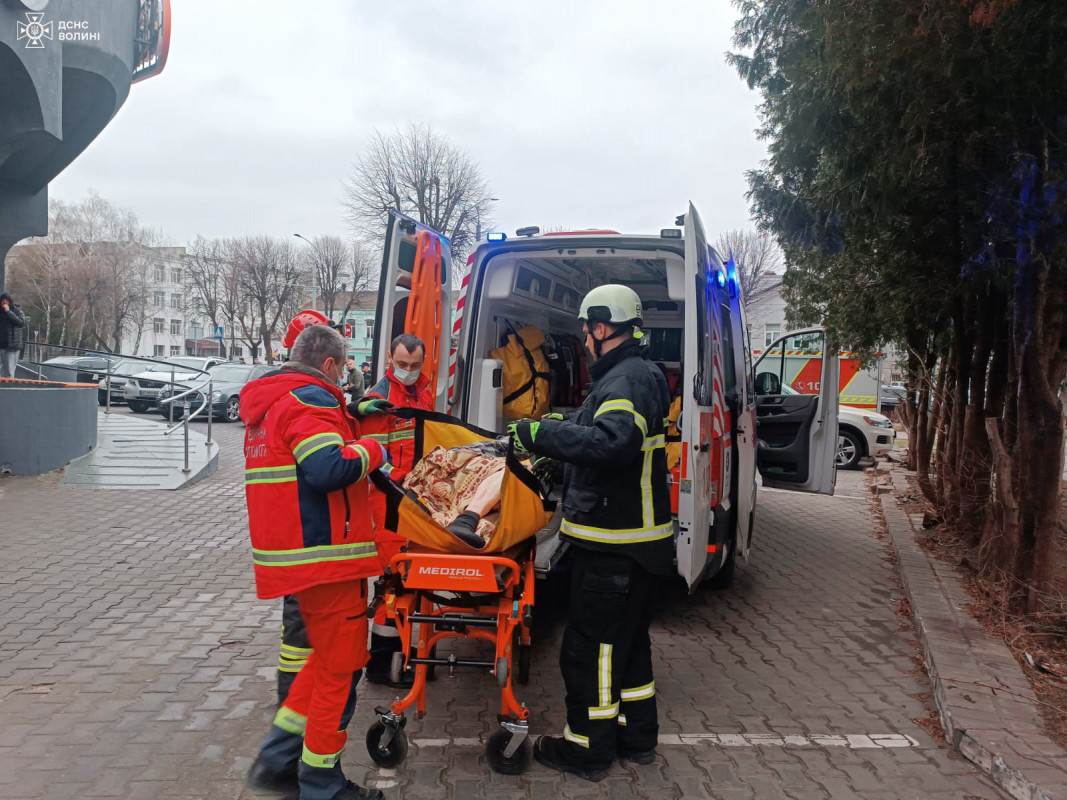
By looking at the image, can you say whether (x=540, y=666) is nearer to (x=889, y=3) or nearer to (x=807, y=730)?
(x=807, y=730)

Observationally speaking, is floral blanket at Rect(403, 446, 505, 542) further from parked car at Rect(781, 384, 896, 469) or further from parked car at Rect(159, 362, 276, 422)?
parked car at Rect(159, 362, 276, 422)

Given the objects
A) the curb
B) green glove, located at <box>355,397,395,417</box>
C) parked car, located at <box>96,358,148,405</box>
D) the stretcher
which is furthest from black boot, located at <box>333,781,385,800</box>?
parked car, located at <box>96,358,148,405</box>

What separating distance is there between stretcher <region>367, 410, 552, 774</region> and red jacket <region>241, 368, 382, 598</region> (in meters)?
0.52

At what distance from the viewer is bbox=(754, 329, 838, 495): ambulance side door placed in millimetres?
7105

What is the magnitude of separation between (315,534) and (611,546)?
1.22m

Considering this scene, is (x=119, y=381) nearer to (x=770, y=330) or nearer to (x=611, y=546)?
(x=611, y=546)

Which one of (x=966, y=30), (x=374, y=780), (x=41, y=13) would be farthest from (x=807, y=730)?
(x=41, y=13)

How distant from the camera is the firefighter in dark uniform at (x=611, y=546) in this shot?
3295 millimetres

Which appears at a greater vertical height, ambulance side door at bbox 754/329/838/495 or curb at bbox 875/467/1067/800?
ambulance side door at bbox 754/329/838/495

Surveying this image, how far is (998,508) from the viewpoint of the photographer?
560 cm

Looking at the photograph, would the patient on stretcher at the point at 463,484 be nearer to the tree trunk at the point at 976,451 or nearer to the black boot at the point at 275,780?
the black boot at the point at 275,780

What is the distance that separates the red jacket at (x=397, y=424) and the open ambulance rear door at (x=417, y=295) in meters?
0.18

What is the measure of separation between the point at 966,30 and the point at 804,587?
432 cm

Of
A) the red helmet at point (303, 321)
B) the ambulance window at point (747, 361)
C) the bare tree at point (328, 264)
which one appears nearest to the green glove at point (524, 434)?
the red helmet at point (303, 321)
